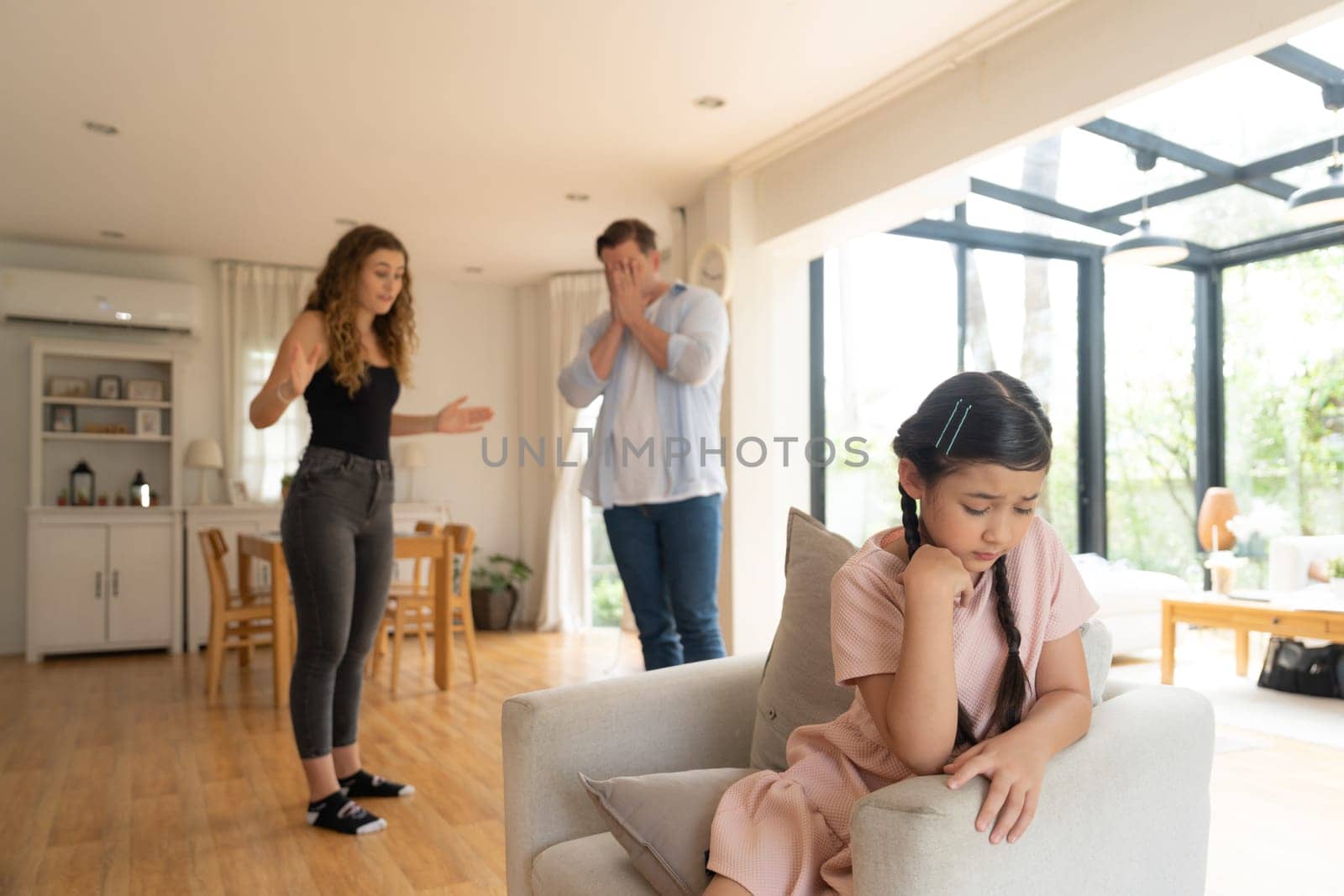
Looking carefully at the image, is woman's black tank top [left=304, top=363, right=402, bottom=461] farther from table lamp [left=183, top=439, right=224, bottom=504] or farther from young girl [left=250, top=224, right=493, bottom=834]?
table lamp [left=183, top=439, right=224, bottom=504]

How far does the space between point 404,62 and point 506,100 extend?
0.46 m

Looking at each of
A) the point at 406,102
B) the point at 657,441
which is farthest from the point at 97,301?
the point at 657,441

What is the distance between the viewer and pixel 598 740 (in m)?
1.38

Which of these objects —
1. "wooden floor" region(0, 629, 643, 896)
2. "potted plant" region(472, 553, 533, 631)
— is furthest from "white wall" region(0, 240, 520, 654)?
"wooden floor" region(0, 629, 643, 896)

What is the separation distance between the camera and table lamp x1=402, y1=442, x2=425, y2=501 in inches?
261

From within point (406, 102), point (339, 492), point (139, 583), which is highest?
point (406, 102)

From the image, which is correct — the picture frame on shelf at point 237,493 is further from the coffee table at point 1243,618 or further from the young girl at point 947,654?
the young girl at point 947,654

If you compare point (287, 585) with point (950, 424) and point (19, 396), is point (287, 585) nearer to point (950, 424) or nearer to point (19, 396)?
point (19, 396)

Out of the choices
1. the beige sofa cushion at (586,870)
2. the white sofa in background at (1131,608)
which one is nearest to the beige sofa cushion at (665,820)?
the beige sofa cushion at (586,870)

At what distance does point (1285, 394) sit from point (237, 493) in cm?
639

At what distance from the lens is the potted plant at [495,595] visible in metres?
6.50

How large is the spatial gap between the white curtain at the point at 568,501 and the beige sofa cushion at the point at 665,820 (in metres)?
5.30

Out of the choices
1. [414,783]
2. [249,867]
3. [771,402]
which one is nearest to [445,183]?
[771,402]

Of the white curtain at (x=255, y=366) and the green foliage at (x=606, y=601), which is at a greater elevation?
the white curtain at (x=255, y=366)
